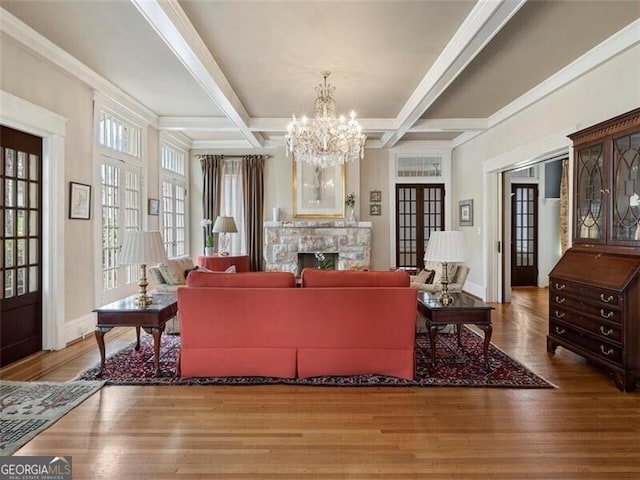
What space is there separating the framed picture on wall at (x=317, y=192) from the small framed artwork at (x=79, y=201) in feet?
13.9

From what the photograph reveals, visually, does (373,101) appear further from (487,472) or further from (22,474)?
(22,474)

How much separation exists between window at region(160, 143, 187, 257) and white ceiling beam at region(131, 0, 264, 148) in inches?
97.0

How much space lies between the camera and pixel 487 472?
6.72 feet

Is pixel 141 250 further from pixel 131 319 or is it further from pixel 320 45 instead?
pixel 320 45

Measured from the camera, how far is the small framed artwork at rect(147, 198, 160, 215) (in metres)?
6.24

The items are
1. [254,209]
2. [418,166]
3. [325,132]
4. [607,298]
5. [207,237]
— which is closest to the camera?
[607,298]

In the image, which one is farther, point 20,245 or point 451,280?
point 451,280

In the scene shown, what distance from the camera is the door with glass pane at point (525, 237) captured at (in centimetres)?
835

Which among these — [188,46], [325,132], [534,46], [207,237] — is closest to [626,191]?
[534,46]

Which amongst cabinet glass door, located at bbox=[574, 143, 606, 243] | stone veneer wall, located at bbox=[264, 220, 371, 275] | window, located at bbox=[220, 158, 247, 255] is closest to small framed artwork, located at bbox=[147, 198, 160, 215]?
window, located at bbox=[220, 158, 247, 255]

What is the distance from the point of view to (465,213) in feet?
25.1

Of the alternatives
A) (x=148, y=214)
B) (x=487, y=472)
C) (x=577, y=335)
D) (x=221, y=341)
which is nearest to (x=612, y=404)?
(x=577, y=335)

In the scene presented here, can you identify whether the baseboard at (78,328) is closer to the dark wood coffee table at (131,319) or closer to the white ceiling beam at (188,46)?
the dark wood coffee table at (131,319)

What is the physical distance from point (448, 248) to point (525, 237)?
19.8 feet
